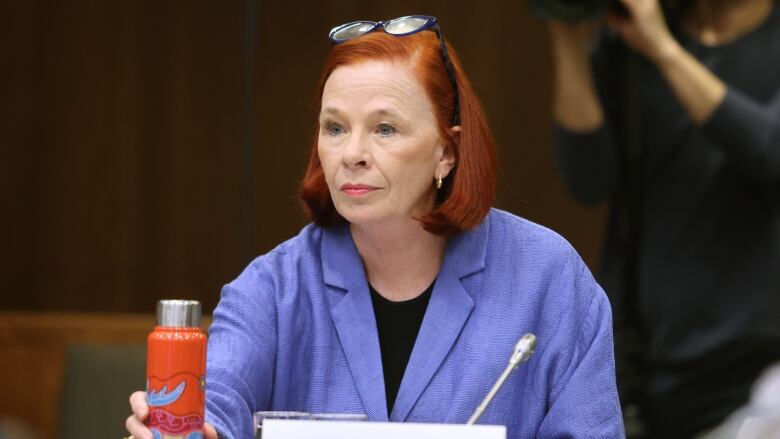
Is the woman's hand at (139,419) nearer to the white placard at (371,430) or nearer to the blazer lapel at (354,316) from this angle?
the white placard at (371,430)

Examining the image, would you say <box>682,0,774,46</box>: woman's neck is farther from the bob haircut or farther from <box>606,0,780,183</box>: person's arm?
the bob haircut

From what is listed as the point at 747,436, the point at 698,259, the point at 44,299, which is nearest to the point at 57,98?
the point at 44,299

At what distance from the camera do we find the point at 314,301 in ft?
5.90

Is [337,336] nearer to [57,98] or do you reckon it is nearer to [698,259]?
[698,259]

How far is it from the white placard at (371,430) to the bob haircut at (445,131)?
535mm

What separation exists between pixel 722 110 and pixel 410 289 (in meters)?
0.99

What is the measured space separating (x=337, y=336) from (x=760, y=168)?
1.18 metres

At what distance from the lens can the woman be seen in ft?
5.54

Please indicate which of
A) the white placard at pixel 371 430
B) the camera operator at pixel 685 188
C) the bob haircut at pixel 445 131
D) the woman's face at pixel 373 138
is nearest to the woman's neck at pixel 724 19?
the camera operator at pixel 685 188

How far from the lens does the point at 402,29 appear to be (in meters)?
1.77

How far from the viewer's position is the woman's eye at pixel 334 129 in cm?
176

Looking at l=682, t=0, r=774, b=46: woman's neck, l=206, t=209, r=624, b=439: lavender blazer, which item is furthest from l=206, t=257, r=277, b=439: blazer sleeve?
l=682, t=0, r=774, b=46: woman's neck

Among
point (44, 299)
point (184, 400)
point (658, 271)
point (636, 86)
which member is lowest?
point (44, 299)

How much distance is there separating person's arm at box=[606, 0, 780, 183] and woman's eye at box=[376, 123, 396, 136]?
3.36 feet
